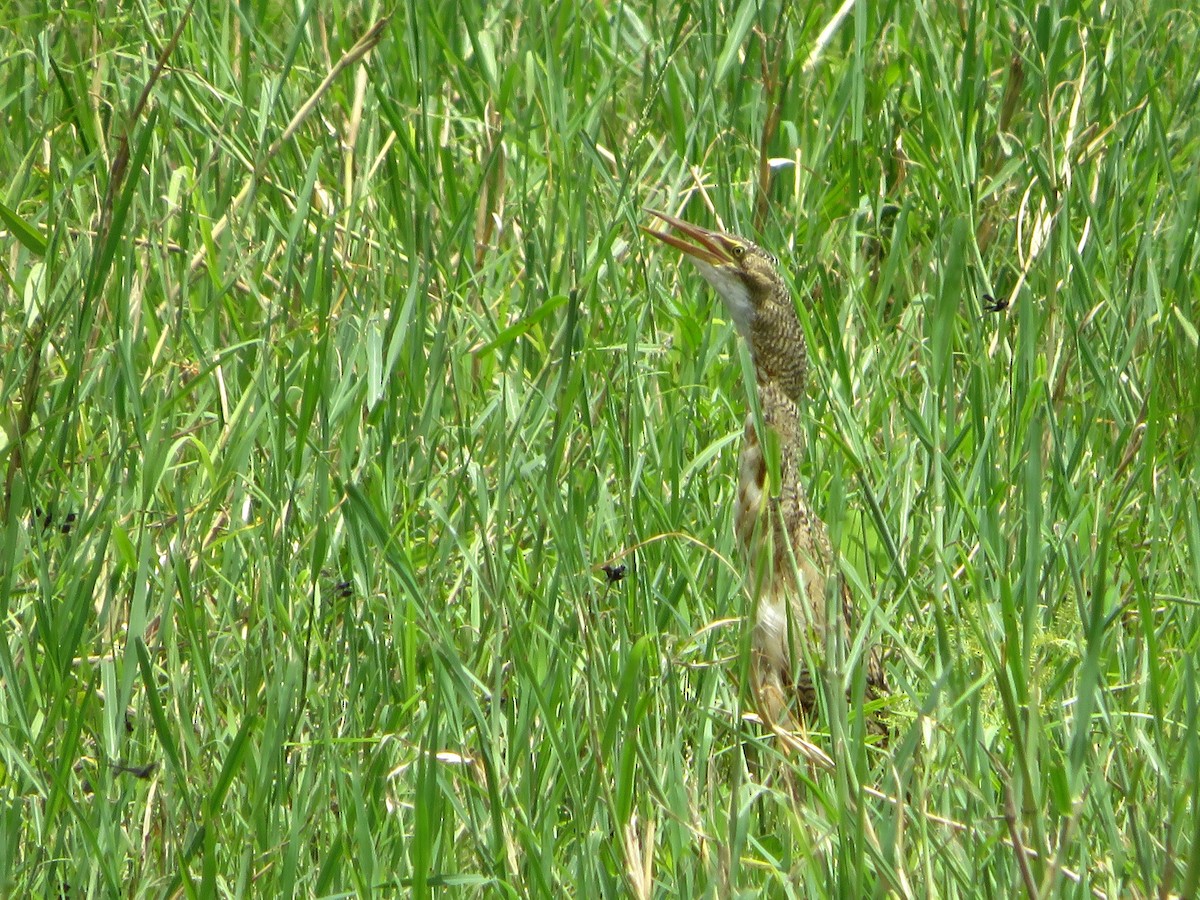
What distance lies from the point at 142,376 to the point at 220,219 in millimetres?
704

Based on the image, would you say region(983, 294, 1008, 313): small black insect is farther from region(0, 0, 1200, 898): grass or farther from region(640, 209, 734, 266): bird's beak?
region(640, 209, 734, 266): bird's beak

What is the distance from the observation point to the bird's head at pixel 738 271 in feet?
14.1

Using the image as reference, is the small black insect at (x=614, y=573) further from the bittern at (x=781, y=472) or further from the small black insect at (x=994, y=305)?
the small black insect at (x=994, y=305)

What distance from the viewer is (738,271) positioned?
4.34 meters

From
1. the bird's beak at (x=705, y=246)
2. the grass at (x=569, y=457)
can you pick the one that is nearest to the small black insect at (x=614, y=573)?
the grass at (x=569, y=457)

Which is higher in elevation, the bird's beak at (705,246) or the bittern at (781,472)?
the bird's beak at (705,246)

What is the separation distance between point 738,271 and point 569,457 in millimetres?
615

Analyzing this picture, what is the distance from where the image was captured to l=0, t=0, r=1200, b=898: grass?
8.91ft

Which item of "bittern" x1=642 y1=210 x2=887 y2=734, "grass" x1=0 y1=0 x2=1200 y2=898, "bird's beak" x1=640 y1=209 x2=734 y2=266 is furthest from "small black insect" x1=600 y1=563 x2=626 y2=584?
"bird's beak" x1=640 y1=209 x2=734 y2=266

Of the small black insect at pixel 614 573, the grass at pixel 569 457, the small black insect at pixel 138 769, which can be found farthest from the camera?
the small black insect at pixel 614 573

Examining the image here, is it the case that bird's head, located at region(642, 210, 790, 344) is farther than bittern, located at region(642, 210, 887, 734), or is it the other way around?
bird's head, located at region(642, 210, 790, 344)

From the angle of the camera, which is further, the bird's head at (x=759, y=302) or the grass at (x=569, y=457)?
the bird's head at (x=759, y=302)

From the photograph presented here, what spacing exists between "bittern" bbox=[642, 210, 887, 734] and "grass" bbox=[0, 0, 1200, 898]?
86 mm

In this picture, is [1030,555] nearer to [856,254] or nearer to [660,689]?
[660,689]
